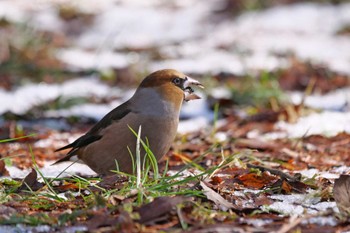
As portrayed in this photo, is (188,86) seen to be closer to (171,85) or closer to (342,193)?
(171,85)

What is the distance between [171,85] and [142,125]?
0.40 meters

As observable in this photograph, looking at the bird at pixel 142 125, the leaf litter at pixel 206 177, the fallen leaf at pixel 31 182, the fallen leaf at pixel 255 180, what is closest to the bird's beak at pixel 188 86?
the bird at pixel 142 125

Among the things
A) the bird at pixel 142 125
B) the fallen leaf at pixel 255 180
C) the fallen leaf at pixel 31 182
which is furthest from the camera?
the bird at pixel 142 125

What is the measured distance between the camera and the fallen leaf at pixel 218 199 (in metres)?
3.42

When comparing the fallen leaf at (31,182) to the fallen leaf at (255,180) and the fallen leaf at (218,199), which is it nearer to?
the fallen leaf at (218,199)

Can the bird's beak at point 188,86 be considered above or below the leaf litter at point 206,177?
above

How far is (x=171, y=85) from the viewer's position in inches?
190

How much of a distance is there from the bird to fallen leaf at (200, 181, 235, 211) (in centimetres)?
100

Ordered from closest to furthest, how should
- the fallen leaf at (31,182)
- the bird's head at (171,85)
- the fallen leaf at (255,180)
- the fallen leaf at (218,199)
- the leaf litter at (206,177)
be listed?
the leaf litter at (206,177) → the fallen leaf at (218,199) → the fallen leaf at (31,182) → the fallen leaf at (255,180) → the bird's head at (171,85)

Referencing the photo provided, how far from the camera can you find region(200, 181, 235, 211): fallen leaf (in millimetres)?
3424

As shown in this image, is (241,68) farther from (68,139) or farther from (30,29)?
(68,139)

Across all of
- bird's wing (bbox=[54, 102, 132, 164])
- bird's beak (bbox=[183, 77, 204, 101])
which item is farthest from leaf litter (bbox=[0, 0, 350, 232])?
bird's beak (bbox=[183, 77, 204, 101])

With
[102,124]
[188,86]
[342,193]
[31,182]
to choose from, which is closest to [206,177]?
[342,193]

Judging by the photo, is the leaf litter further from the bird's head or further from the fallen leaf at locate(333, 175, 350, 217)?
the bird's head
